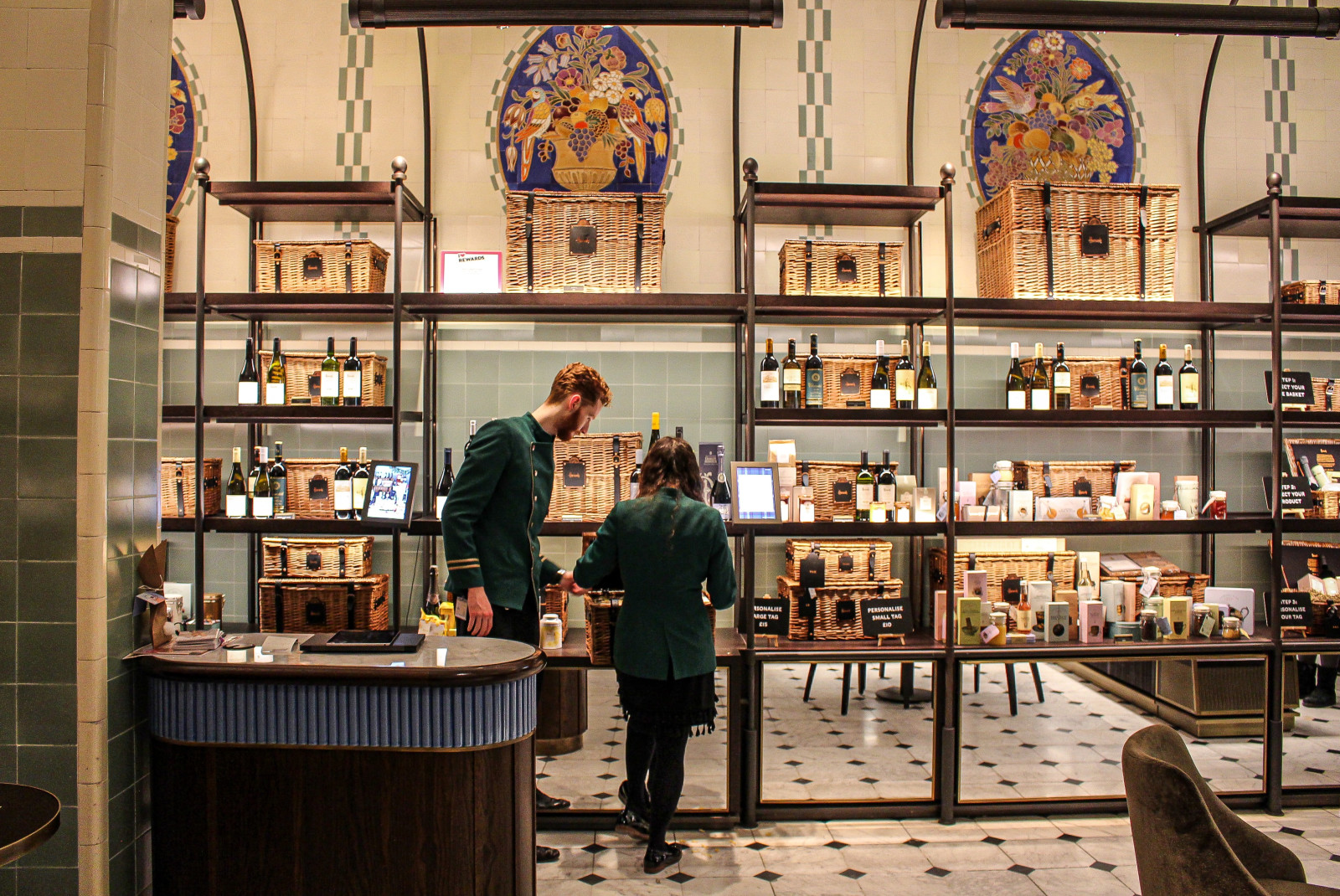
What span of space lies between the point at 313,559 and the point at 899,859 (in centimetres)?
294

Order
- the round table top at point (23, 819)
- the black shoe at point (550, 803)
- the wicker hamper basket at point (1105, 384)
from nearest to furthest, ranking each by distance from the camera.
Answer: the round table top at point (23, 819) < the black shoe at point (550, 803) < the wicker hamper basket at point (1105, 384)

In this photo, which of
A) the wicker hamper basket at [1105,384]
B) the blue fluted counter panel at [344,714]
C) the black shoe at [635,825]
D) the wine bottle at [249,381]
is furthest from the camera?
the wicker hamper basket at [1105,384]

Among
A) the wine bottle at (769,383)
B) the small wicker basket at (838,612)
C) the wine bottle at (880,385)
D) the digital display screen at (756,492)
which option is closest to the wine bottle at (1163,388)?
the wine bottle at (880,385)

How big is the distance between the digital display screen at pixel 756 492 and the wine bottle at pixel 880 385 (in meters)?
0.64

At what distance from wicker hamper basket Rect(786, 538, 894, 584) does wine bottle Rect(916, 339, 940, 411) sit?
0.72 metres

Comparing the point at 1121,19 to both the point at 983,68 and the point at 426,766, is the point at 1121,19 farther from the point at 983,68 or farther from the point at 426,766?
the point at 426,766

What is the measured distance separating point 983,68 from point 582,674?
396 cm

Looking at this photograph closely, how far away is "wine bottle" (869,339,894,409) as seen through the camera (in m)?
4.02

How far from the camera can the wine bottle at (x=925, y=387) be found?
3986 millimetres

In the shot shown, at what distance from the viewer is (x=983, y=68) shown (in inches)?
191

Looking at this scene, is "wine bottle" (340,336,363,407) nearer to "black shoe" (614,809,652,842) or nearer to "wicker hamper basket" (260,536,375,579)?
"wicker hamper basket" (260,536,375,579)

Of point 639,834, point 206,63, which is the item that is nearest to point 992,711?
point 639,834

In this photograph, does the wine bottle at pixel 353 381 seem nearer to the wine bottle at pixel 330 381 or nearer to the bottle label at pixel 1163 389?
the wine bottle at pixel 330 381

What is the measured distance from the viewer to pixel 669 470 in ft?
10.5
